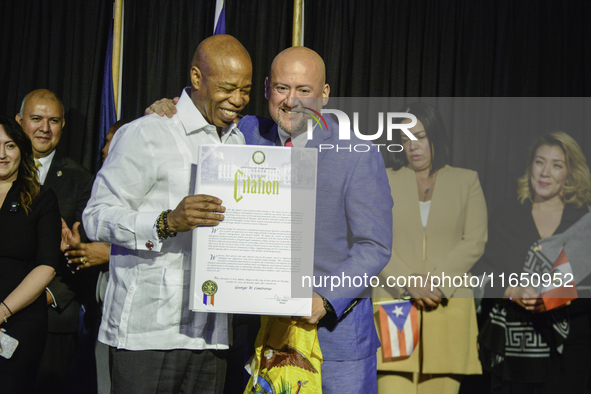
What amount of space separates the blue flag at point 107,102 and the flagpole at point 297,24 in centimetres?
133

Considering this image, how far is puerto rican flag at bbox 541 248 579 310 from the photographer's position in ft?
8.01

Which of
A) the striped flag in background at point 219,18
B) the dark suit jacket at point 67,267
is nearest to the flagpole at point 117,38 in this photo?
the striped flag in background at point 219,18

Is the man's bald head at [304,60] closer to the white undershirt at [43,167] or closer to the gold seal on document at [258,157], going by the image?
the gold seal on document at [258,157]

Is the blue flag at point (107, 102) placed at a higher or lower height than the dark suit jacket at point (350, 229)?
higher

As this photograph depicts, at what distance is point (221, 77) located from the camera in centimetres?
170

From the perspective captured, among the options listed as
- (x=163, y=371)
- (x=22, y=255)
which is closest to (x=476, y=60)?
(x=163, y=371)

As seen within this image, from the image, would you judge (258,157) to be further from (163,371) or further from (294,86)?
(163,371)

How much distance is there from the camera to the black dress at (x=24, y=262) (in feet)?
6.59

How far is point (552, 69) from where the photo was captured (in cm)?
328

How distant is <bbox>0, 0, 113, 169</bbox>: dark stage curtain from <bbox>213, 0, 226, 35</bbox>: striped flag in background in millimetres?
908

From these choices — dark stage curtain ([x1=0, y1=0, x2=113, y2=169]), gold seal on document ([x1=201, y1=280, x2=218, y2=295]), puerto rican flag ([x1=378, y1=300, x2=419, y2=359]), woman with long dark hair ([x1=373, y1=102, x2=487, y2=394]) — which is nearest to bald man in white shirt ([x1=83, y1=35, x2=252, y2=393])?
gold seal on document ([x1=201, y1=280, x2=218, y2=295])

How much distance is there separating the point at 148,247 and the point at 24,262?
84 cm

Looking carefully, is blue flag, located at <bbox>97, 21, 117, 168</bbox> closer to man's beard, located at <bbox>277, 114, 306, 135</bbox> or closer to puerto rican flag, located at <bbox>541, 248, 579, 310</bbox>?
man's beard, located at <bbox>277, 114, 306, 135</bbox>

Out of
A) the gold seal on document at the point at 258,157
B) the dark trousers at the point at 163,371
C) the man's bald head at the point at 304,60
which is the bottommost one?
the dark trousers at the point at 163,371
